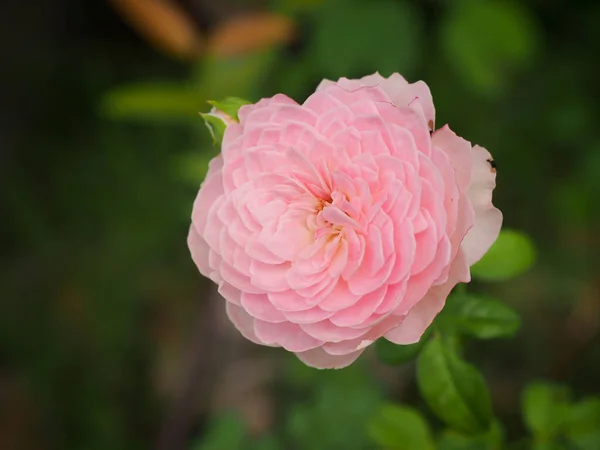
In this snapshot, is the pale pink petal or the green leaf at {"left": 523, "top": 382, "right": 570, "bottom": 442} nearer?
the pale pink petal

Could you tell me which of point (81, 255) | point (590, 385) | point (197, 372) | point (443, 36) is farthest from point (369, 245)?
point (81, 255)

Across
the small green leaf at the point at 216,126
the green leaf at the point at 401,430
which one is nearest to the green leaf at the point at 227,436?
the green leaf at the point at 401,430

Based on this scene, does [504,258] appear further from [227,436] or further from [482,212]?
[227,436]

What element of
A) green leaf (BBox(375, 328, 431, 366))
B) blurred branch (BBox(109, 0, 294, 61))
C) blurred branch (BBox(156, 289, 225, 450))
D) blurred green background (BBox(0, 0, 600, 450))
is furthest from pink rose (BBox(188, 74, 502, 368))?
blurred branch (BBox(156, 289, 225, 450))

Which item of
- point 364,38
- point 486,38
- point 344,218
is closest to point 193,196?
point 364,38

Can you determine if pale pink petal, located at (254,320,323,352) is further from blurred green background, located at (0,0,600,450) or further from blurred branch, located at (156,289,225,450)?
blurred branch, located at (156,289,225,450)

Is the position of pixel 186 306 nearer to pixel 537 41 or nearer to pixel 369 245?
pixel 537 41
